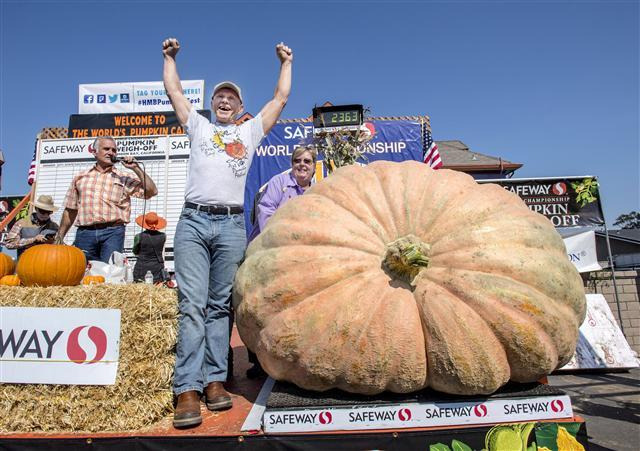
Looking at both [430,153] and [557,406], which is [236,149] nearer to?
[557,406]

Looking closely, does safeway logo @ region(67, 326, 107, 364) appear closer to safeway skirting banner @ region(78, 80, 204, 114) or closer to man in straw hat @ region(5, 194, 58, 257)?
man in straw hat @ region(5, 194, 58, 257)

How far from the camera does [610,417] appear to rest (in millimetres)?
3836

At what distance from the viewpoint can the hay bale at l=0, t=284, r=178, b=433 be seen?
1956 mm

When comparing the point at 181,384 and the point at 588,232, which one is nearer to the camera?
the point at 181,384

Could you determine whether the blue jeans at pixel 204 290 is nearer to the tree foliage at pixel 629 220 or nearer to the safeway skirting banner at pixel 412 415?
the safeway skirting banner at pixel 412 415

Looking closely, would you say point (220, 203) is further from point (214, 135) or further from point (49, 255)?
point (49, 255)

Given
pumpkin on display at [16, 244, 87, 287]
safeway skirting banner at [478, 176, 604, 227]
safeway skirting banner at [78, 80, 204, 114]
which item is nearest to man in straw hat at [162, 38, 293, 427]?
pumpkin on display at [16, 244, 87, 287]

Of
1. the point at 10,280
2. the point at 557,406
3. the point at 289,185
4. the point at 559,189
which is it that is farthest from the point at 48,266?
the point at 559,189

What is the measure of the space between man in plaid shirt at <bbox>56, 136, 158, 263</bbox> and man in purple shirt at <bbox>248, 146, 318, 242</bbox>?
3.32 ft

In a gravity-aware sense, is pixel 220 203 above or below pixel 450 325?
above

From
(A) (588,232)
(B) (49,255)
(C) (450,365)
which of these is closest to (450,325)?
(C) (450,365)

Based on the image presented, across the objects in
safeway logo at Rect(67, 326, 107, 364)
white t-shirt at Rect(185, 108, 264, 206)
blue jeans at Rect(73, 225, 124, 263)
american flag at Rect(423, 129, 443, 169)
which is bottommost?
safeway logo at Rect(67, 326, 107, 364)

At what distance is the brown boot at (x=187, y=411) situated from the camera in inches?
69.7

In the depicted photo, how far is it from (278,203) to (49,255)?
1.55m
